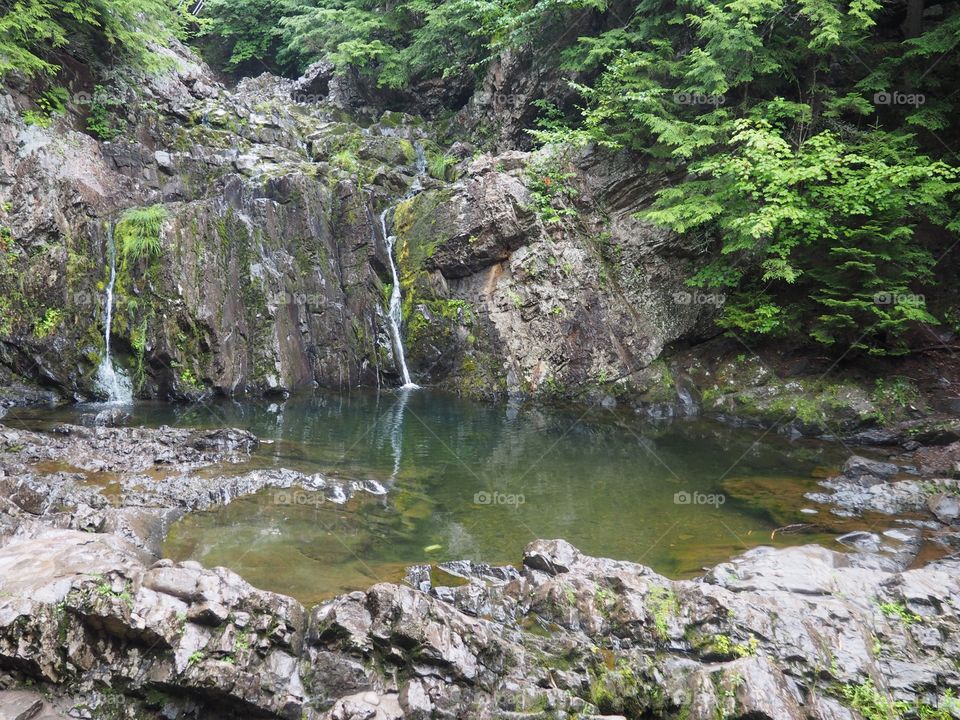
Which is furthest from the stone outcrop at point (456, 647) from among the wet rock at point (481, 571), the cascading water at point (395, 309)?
the cascading water at point (395, 309)

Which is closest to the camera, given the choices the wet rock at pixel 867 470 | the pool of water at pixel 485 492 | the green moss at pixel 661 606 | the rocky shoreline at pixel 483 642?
the rocky shoreline at pixel 483 642

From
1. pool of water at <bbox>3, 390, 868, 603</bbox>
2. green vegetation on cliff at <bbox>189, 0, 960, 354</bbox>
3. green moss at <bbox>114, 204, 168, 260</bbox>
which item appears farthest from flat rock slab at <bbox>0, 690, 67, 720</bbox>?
green moss at <bbox>114, 204, 168, 260</bbox>

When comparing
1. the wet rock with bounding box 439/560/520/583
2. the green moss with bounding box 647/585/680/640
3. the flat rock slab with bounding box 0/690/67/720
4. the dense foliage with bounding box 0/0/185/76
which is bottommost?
the wet rock with bounding box 439/560/520/583

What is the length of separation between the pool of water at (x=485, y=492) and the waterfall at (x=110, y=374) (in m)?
0.96

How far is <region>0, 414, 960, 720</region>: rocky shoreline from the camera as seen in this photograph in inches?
145

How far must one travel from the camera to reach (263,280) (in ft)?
46.3

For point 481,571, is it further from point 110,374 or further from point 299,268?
point 299,268

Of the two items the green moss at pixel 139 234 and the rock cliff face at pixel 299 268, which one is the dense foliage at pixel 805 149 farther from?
the green moss at pixel 139 234

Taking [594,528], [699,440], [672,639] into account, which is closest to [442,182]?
[699,440]

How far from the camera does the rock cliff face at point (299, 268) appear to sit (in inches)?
A: 501

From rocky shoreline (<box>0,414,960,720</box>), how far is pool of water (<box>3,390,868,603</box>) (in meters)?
0.95

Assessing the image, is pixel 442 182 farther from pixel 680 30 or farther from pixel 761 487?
pixel 761 487

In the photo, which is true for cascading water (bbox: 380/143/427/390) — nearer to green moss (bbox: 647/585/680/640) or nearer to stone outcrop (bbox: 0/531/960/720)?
stone outcrop (bbox: 0/531/960/720)

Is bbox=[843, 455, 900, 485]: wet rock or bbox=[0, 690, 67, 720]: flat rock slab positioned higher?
bbox=[0, 690, 67, 720]: flat rock slab
